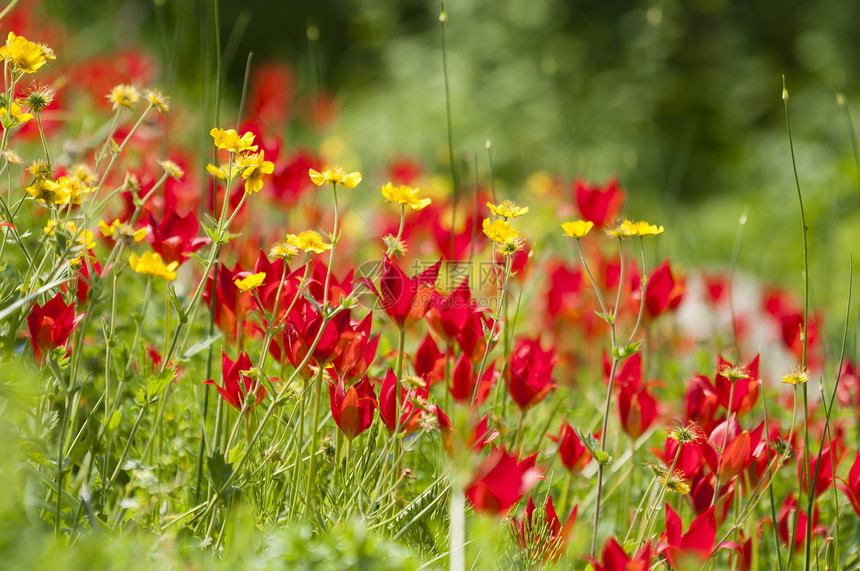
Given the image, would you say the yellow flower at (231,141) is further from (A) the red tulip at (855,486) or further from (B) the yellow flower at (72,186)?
(A) the red tulip at (855,486)

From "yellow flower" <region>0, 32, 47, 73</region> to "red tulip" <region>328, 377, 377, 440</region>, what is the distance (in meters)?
0.51

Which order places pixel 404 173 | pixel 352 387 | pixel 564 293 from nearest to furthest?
pixel 352 387, pixel 564 293, pixel 404 173

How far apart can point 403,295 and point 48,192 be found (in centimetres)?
42

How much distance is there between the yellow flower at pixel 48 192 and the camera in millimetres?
848

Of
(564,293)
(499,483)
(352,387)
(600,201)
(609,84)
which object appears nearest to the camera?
(499,483)

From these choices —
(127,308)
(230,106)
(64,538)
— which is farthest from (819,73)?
(64,538)

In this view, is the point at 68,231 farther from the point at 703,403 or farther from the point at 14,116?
the point at 703,403

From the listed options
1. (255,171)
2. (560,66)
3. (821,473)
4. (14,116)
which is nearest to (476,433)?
(255,171)

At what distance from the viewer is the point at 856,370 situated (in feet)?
4.36

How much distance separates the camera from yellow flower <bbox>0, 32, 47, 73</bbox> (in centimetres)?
86

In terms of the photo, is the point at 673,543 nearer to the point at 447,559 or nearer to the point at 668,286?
the point at 447,559

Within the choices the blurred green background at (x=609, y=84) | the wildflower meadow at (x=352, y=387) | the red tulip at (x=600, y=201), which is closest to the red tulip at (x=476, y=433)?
the wildflower meadow at (x=352, y=387)

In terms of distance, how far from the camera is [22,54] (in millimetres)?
869

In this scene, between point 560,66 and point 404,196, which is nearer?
point 404,196
